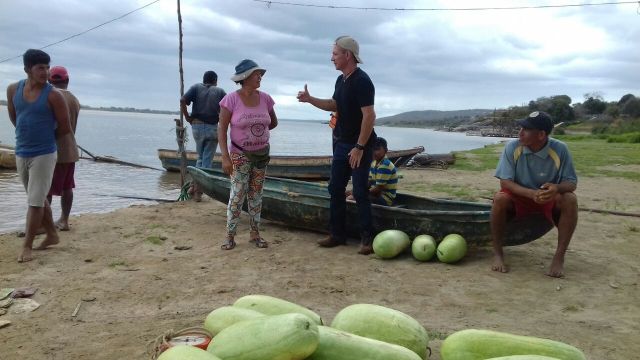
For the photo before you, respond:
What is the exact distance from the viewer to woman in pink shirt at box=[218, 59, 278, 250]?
6.02 metres

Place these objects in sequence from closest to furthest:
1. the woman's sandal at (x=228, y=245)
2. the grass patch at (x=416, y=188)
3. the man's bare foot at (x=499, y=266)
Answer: the man's bare foot at (x=499, y=266) → the woman's sandal at (x=228, y=245) → the grass patch at (x=416, y=188)

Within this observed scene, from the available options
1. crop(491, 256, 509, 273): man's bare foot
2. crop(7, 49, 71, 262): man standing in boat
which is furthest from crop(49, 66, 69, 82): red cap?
crop(491, 256, 509, 273): man's bare foot

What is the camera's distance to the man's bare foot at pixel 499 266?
214 inches

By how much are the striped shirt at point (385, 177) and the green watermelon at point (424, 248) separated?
3.64 ft

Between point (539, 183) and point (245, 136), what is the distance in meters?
3.30

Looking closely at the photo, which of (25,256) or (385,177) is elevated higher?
(385,177)

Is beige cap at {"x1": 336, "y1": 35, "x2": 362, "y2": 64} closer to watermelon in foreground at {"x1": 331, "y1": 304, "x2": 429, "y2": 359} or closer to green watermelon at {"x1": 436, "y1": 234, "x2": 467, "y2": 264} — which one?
green watermelon at {"x1": 436, "y1": 234, "x2": 467, "y2": 264}

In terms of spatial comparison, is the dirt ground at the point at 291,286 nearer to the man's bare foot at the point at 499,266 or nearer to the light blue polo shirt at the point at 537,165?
the man's bare foot at the point at 499,266

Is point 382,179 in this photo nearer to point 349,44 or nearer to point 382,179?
point 382,179

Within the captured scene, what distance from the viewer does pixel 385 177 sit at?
22.4ft

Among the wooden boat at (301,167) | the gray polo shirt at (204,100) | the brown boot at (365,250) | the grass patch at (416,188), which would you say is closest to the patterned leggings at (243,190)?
the brown boot at (365,250)

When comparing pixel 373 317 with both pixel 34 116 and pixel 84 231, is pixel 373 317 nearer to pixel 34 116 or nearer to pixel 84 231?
pixel 34 116

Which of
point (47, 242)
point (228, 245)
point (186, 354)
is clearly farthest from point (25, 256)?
point (186, 354)

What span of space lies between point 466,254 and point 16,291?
15.5 ft
